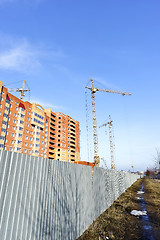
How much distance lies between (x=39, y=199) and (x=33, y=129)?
6035 centimetres

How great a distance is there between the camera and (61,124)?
267 ft

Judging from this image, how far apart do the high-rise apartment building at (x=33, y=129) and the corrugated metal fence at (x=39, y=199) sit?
31.6 meters

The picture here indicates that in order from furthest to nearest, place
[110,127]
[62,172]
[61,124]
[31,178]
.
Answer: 1. [110,127]
2. [61,124]
3. [62,172]
4. [31,178]

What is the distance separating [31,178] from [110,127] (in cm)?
9867

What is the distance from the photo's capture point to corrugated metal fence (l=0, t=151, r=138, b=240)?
259 centimetres

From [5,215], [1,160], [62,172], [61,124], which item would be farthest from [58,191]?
[61,124]

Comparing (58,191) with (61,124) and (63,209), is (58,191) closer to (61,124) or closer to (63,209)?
(63,209)

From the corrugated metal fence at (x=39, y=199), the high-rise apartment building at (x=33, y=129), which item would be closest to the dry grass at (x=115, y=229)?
the corrugated metal fence at (x=39, y=199)

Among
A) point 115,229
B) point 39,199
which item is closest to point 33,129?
point 115,229

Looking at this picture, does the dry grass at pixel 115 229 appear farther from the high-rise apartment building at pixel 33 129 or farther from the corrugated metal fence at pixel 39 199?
the high-rise apartment building at pixel 33 129

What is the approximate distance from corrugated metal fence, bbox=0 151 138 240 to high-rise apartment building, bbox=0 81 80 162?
31616 millimetres

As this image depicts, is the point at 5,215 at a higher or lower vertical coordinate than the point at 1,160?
lower

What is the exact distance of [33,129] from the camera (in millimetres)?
60906

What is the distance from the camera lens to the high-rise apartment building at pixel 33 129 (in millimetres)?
48812
